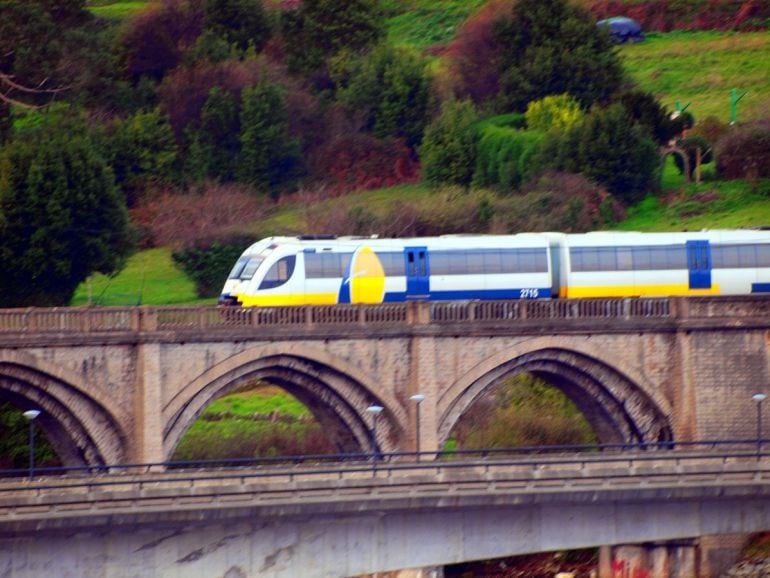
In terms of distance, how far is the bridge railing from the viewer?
2685 inches

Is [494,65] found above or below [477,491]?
above

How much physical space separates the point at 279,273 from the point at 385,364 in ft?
16.4

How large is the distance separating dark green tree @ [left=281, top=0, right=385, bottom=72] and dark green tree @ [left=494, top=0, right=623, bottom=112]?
8.10m

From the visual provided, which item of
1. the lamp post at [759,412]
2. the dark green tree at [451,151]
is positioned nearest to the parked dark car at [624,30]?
the dark green tree at [451,151]

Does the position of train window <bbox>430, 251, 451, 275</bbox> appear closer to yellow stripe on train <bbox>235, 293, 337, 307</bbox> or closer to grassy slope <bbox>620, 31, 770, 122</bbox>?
yellow stripe on train <bbox>235, 293, 337, 307</bbox>

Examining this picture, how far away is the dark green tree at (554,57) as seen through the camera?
11025cm

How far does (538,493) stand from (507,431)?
19475mm

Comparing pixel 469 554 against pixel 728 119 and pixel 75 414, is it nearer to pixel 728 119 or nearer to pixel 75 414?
pixel 75 414

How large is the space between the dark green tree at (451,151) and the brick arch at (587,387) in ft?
97.1

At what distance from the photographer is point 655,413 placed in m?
75.2

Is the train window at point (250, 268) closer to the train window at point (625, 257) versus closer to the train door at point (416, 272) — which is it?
the train door at point (416, 272)

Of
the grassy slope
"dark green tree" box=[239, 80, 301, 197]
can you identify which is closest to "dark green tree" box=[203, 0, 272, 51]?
"dark green tree" box=[239, 80, 301, 197]

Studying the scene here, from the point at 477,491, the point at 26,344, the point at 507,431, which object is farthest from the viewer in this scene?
the point at 507,431

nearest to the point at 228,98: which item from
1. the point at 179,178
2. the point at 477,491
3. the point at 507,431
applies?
the point at 179,178
